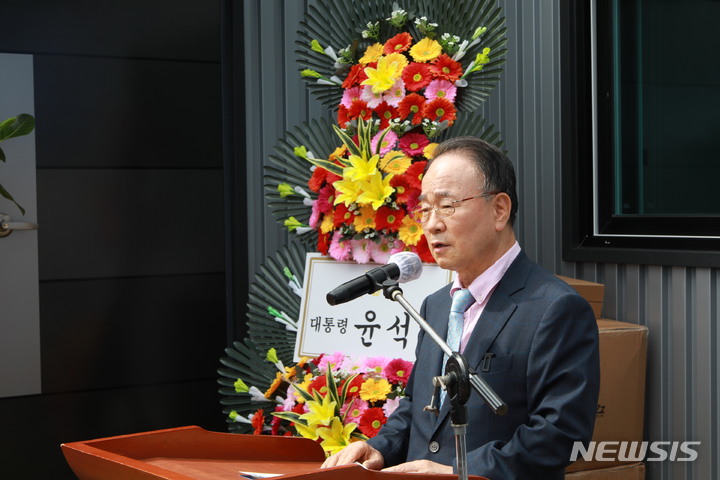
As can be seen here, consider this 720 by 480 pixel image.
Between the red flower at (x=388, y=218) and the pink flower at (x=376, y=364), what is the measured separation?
0.35m

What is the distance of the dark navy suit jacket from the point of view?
1401mm

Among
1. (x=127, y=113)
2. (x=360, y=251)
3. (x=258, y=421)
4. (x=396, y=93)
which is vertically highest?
(x=127, y=113)

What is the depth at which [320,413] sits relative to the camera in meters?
2.08

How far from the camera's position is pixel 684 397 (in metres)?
2.25

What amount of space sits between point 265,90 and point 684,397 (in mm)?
2120

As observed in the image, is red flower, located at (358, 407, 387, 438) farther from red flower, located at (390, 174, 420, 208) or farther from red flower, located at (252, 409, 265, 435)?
red flower, located at (390, 174, 420, 208)

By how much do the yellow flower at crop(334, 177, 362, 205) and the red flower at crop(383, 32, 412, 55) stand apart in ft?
1.29

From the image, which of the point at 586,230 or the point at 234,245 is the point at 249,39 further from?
the point at 586,230

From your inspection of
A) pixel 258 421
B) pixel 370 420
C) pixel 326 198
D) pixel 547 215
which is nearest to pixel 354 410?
pixel 370 420

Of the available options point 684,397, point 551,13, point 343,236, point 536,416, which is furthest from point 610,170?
point 536,416

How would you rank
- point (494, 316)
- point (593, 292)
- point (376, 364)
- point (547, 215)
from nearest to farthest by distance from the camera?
point (494, 316)
point (376, 364)
point (593, 292)
point (547, 215)

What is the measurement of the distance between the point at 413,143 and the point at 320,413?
0.76 meters

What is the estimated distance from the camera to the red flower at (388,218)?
2.25m

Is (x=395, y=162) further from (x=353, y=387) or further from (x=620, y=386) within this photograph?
(x=620, y=386)
